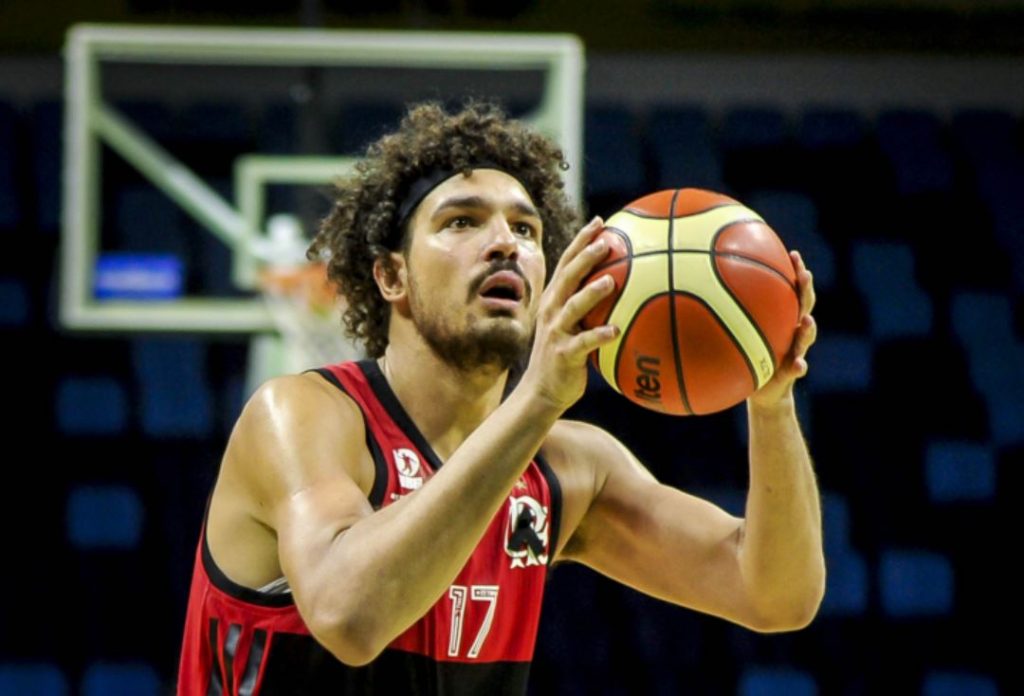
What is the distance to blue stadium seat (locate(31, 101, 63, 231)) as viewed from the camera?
30.8ft

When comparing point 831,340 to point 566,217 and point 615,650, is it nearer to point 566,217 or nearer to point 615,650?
point 615,650

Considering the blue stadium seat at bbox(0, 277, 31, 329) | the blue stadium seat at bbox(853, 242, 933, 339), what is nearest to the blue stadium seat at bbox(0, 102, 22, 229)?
the blue stadium seat at bbox(0, 277, 31, 329)

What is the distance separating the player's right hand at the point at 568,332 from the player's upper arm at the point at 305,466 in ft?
1.44

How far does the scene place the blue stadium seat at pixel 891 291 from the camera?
941 centimetres

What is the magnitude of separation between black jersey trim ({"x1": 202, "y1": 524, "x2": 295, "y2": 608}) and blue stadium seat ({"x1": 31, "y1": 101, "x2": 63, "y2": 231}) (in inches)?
261

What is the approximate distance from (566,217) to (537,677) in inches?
184

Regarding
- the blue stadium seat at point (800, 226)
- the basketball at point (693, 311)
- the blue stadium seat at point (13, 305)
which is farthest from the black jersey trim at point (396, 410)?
the blue stadium seat at point (800, 226)

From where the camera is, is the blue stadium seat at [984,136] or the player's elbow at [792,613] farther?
the blue stadium seat at [984,136]

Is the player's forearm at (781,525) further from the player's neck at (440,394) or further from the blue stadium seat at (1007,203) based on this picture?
→ the blue stadium seat at (1007,203)

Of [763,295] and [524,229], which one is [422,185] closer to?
[524,229]

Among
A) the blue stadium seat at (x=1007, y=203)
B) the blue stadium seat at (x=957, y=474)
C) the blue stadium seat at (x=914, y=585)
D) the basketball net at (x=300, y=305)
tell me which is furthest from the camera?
the blue stadium seat at (x=1007, y=203)

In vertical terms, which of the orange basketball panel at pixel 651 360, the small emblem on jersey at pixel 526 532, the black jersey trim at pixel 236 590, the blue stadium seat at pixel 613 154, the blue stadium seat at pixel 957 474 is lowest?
the blue stadium seat at pixel 957 474

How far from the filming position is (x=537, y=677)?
325 inches

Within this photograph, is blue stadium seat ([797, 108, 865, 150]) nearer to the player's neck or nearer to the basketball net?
the basketball net
